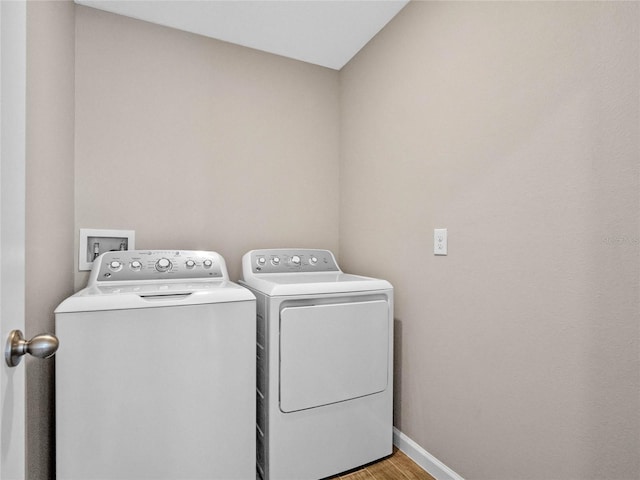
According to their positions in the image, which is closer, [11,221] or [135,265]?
[11,221]

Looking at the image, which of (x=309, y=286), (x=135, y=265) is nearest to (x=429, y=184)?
(x=309, y=286)

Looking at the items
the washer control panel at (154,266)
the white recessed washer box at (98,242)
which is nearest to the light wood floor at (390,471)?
the washer control panel at (154,266)

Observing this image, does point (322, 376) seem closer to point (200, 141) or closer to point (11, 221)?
point (11, 221)

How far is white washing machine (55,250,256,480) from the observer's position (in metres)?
1.14

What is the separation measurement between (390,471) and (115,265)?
158 cm

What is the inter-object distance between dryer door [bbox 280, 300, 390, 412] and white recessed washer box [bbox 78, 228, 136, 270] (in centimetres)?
98

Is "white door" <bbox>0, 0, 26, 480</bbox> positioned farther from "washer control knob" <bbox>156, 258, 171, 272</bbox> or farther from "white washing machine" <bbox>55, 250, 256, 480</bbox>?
"washer control knob" <bbox>156, 258, 171, 272</bbox>

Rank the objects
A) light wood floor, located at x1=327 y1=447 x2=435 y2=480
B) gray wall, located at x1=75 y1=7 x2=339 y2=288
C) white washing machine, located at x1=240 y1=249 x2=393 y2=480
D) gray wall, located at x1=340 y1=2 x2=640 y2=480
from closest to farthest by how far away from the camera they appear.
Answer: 1. gray wall, located at x1=340 y1=2 x2=640 y2=480
2. white washing machine, located at x1=240 y1=249 x2=393 y2=480
3. light wood floor, located at x1=327 y1=447 x2=435 y2=480
4. gray wall, located at x1=75 y1=7 x2=339 y2=288

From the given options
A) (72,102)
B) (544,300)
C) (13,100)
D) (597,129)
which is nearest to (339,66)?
(72,102)

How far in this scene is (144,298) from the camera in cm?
127

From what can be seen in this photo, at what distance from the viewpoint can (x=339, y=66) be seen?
231 cm

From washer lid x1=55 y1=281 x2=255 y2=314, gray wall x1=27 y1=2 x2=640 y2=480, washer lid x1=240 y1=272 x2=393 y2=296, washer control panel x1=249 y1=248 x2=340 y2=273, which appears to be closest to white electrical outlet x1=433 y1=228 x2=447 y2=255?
gray wall x1=27 y1=2 x2=640 y2=480

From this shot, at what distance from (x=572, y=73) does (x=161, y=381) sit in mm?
1668

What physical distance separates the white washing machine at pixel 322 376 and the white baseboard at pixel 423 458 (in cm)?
10
